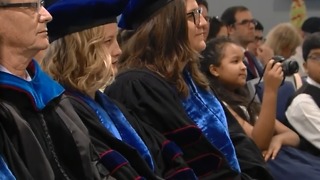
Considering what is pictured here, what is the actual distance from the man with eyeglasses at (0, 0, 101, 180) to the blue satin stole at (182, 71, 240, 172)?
0.72 metres

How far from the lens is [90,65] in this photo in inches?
80.1

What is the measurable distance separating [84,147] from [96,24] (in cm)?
45

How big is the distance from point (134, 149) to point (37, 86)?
429 mm

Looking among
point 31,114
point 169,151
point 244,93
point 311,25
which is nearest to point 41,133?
point 31,114

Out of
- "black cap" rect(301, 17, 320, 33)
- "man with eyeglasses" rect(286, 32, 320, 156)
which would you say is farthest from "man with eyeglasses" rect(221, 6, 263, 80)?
"man with eyeglasses" rect(286, 32, 320, 156)

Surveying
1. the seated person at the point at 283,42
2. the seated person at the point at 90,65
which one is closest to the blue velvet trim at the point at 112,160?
the seated person at the point at 90,65

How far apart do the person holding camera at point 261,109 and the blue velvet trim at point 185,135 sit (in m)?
0.62

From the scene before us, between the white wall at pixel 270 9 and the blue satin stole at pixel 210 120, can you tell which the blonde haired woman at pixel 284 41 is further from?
the blue satin stole at pixel 210 120

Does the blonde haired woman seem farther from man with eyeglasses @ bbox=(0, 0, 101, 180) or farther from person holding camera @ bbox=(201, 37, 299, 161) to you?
man with eyeglasses @ bbox=(0, 0, 101, 180)

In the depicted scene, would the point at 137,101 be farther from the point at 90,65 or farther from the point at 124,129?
the point at 90,65

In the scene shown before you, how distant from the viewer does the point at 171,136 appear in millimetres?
2342

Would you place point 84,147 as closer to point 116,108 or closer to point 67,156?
point 67,156

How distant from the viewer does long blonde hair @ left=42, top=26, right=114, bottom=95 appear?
2029 mm

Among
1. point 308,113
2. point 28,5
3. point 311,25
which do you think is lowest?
point 311,25
